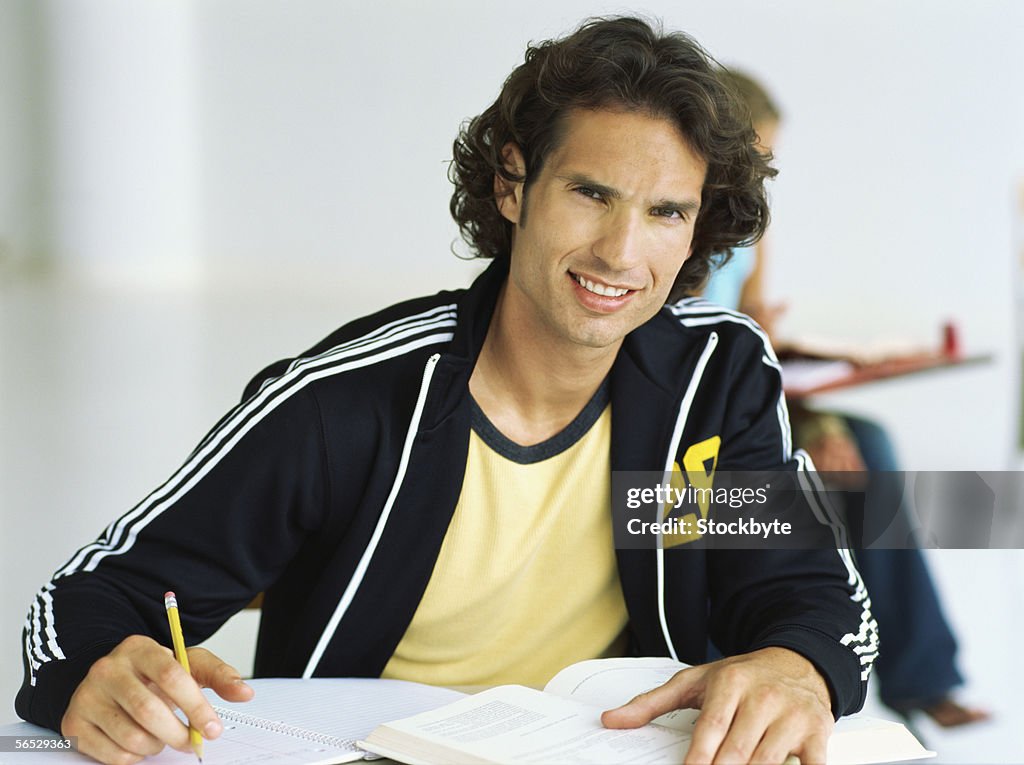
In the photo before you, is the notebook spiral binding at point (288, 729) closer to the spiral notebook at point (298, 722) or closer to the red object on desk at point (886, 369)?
the spiral notebook at point (298, 722)

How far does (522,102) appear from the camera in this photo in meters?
1.52

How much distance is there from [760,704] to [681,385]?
54 centimetres

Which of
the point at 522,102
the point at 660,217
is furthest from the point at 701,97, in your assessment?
the point at 522,102

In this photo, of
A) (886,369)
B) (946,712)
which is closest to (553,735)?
(946,712)

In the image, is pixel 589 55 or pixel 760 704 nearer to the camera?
pixel 760 704

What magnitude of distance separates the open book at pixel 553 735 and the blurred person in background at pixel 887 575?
1420 mm

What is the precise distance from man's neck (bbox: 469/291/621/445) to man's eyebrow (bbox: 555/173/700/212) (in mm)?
187

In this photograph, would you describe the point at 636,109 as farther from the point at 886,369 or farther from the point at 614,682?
the point at 886,369

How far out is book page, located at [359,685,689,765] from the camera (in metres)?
0.89

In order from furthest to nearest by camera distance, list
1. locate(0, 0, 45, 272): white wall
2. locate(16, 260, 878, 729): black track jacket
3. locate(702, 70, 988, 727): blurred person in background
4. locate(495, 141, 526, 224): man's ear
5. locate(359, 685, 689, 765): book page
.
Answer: locate(0, 0, 45, 272): white wall < locate(702, 70, 988, 727): blurred person in background < locate(495, 141, 526, 224): man's ear < locate(16, 260, 878, 729): black track jacket < locate(359, 685, 689, 765): book page

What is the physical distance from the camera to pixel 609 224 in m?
1.33

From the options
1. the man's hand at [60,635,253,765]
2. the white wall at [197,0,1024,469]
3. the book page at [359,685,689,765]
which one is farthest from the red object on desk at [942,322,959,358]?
the man's hand at [60,635,253,765]

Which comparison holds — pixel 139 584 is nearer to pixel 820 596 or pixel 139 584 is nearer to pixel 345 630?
pixel 345 630

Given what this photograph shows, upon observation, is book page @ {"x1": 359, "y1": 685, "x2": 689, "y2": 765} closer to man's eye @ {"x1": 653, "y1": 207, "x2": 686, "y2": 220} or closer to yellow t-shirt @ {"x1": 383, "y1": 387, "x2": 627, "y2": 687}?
yellow t-shirt @ {"x1": 383, "y1": 387, "x2": 627, "y2": 687}
